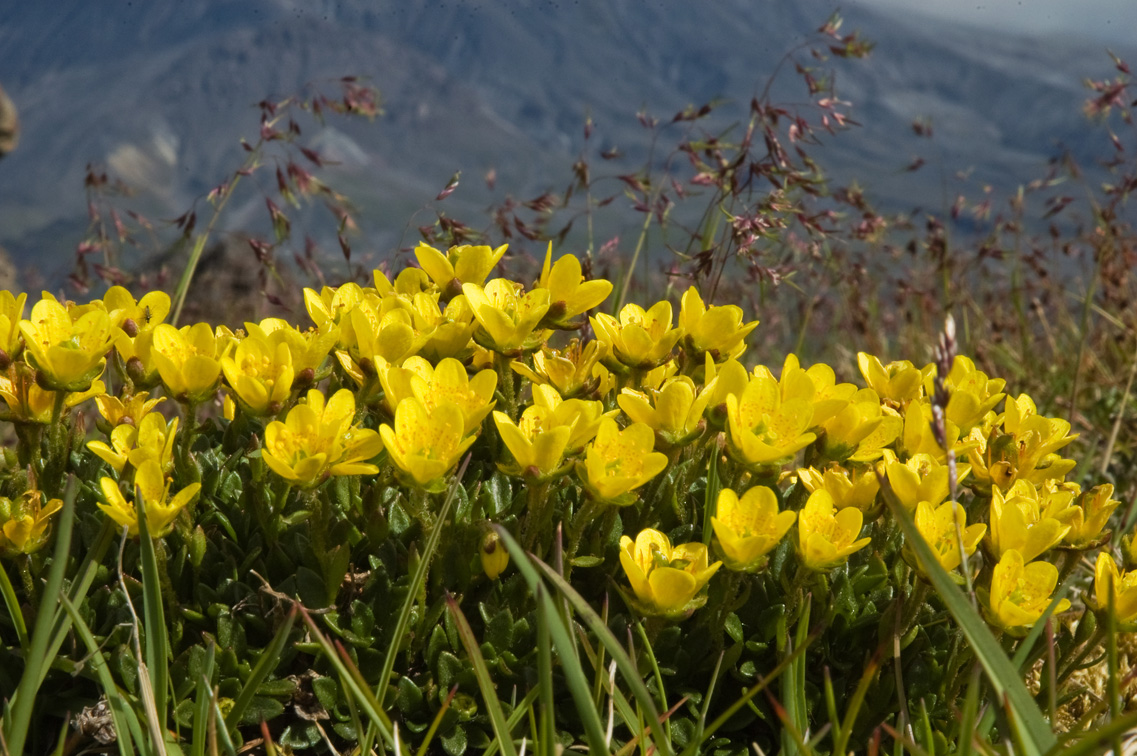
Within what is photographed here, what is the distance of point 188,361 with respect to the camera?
5.86 feet

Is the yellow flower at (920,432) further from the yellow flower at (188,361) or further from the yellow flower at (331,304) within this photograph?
the yellow flower at (188,361)

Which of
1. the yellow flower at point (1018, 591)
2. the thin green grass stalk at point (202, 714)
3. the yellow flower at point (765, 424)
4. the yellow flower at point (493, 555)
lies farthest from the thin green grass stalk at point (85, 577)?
the yellow flower at point (1018, 591)

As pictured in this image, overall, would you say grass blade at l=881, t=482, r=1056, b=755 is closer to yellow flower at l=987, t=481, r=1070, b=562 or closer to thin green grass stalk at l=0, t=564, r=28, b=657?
yellow flower at l=987, t=481, r=1070, b=562

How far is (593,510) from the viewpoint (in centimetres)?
174

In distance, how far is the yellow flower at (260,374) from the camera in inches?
69.4

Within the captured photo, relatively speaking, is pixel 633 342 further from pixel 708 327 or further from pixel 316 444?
pixel 316 444

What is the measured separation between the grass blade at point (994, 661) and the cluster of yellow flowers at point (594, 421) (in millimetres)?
199

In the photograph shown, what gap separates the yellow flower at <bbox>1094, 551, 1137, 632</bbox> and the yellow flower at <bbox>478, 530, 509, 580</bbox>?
3.62ft

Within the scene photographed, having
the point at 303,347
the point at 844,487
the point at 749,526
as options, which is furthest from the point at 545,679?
the point at 303,347

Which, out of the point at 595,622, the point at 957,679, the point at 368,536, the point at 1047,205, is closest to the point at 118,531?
the point at 368,536

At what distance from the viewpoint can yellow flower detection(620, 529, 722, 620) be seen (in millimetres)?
1569

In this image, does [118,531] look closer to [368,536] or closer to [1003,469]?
[368,536]

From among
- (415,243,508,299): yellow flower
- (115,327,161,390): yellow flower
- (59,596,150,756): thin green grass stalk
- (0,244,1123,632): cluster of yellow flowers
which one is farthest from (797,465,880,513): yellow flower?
(115,327,161,390): yellow flower

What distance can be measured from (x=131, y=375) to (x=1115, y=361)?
4927 mm
